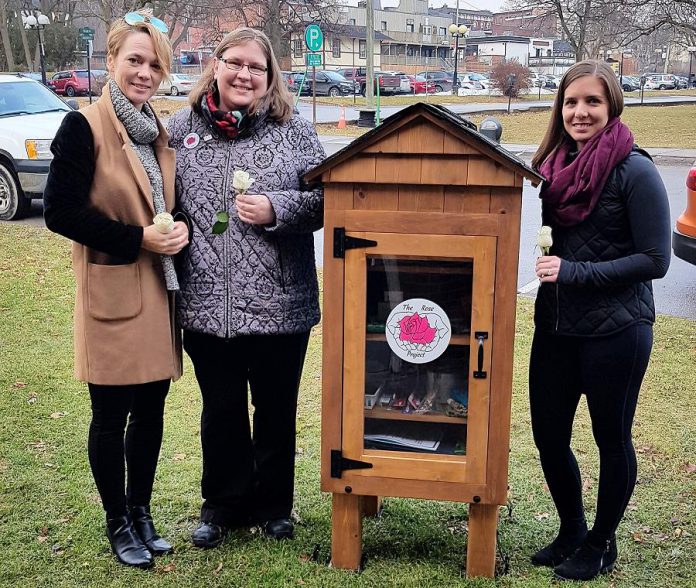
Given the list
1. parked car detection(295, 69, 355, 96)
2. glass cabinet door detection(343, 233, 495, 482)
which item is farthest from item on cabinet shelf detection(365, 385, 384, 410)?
parked car detection(295, 69, 355, 96)

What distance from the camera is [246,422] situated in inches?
136

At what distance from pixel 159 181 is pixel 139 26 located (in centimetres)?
55

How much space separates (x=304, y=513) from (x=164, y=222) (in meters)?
1.56

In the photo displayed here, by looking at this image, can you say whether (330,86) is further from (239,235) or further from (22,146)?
(239,235)

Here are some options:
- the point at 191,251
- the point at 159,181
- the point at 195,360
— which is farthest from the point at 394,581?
the point at 159,181

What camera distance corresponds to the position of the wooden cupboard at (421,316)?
286cm

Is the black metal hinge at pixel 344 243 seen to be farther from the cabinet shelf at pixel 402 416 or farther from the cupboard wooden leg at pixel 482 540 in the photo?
the cupboard wooden leg at pixel 482 540

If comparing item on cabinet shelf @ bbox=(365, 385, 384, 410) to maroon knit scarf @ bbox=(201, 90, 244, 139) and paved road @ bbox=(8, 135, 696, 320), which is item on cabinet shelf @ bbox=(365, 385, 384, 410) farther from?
paved road @ bbox=(8, 135, 696, 320)

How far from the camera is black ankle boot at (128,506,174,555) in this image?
3373mm

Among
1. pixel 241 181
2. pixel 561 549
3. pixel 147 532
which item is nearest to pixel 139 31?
pixel 241 181

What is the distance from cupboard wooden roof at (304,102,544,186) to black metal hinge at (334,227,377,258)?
0.24 meters

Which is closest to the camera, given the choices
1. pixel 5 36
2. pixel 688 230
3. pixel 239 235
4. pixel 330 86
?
pixel 239 235

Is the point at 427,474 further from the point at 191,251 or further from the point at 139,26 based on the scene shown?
the point at 139,26

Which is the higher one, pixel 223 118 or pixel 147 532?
pixel 223 118
